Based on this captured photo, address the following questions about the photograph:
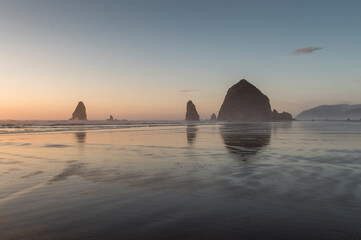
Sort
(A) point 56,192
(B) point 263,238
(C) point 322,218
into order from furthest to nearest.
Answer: (A) point 56,192
(C) point 322,218
(B) point 263,238

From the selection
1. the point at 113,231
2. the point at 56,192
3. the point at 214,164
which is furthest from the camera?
the point at 214,164

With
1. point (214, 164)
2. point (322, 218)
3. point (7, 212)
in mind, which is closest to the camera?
point (322, 218)

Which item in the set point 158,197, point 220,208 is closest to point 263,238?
point 220,208

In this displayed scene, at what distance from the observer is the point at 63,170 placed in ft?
40.1

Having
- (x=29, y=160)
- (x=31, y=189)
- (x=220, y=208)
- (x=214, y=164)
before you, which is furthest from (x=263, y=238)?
(x=29, y=160)

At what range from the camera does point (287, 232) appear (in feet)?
17.1

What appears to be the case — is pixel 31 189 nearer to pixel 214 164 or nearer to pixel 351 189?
pixel 214 164

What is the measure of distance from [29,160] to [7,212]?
9861mm

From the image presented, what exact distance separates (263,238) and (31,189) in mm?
7425

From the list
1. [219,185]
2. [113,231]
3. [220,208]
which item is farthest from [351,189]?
Answer: [113,231]

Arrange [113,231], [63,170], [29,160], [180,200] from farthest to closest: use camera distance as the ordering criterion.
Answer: [29,160] < [63,170] < [180,200] < [113,231]

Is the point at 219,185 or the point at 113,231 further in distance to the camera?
the point at 219,185

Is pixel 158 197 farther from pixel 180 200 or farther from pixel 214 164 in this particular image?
pixel 214 164

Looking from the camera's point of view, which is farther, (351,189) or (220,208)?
(351,189)
